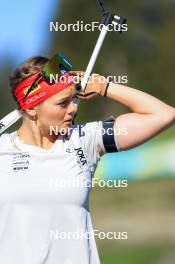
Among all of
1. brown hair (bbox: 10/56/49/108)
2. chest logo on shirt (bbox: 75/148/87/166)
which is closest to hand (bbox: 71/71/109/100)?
brown hair (bbox: 10/56/49/108)

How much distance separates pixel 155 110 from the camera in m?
5.32

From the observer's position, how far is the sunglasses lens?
5211mm

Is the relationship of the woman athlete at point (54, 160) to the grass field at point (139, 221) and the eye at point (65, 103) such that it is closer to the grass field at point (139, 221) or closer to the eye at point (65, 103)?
the eye at point (65, 103)

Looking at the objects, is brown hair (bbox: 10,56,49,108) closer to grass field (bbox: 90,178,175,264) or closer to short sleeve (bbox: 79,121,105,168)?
short sleeve (bbox: 79,121,105,168)

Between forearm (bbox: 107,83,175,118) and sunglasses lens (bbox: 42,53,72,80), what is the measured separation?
11.0 inches

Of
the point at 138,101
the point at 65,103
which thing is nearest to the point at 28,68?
the point at 65,103

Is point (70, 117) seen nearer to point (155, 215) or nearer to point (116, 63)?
point (155, 215)

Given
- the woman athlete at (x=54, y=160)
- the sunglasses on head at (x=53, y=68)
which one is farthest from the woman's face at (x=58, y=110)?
the sunglasses on head at (x=53, y=68)

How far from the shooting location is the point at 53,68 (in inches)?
206

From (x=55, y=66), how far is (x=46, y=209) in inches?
30.9

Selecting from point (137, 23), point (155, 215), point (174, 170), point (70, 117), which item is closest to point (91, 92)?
point (70, 117)

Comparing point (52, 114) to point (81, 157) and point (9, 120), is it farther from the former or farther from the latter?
point (9, 120)

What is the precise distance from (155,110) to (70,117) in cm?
50

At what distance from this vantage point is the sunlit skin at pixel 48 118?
5133 millimetres
